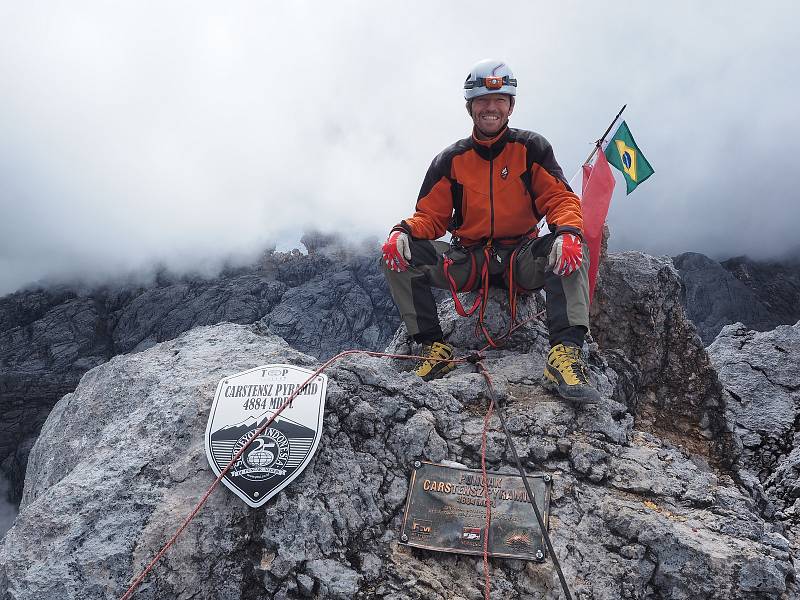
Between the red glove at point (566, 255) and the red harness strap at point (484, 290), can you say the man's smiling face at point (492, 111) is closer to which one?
the red harness strap at point (484, 290)

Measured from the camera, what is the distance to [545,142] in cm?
534

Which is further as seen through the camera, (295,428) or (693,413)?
(693,413)

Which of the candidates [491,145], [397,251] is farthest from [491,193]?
[397,251]

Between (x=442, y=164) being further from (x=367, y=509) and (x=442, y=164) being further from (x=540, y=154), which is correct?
(x=367, y=509)

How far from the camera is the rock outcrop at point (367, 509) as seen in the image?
305cm

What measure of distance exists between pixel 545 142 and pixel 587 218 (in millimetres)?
1741

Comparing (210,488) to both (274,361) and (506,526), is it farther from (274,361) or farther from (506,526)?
(506,526)

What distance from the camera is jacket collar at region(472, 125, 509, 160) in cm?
529

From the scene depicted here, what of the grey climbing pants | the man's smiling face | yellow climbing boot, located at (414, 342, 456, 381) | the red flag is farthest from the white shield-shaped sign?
the red flag

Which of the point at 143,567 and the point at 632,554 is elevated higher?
the point at 143,567

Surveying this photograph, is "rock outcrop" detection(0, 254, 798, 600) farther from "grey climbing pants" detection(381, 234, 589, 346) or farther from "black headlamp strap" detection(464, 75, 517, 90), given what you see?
"black headlamp strap" detection(464, 75, 517, 90)

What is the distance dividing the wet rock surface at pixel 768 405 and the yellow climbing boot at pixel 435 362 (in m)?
3.38

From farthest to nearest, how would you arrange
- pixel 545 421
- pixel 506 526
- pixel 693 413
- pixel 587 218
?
pixel 587 218
pixel 693 413
pixel 545 421
pixel 506 526

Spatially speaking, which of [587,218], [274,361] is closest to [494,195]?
[587,218]
